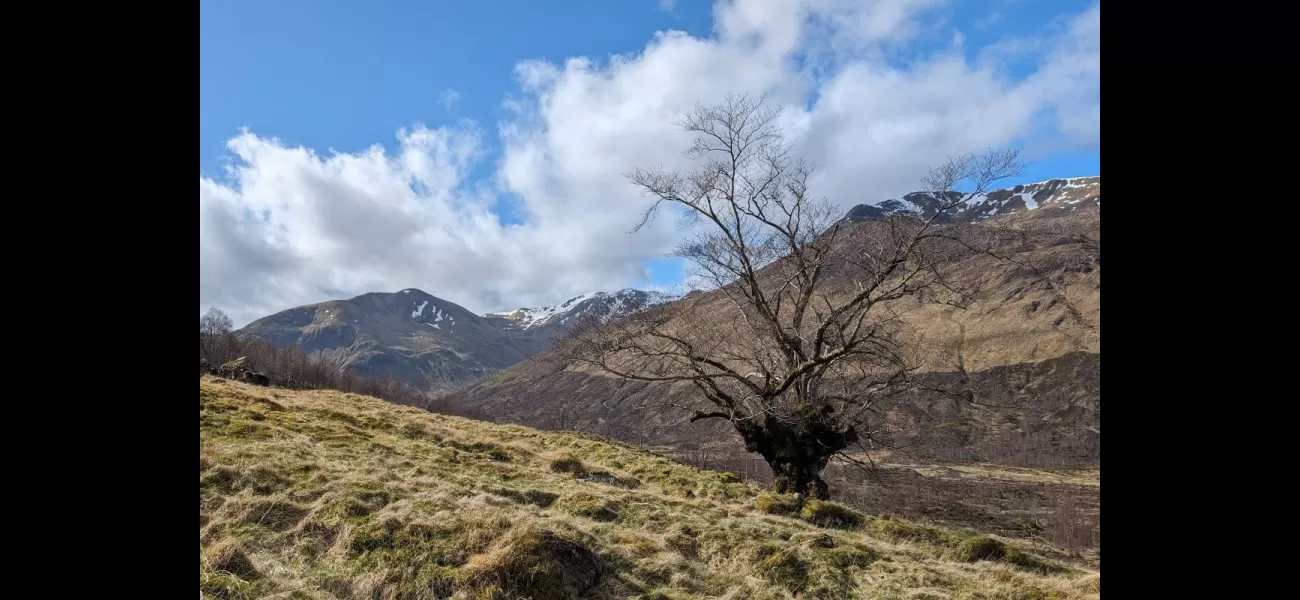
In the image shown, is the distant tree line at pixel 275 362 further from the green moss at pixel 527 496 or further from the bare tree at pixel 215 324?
the green moss at pixel 527 496

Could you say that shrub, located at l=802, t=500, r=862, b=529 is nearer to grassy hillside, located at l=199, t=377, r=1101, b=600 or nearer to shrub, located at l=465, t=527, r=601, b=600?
grassy hillside, located at l=199, t=377, r=1101, b=600

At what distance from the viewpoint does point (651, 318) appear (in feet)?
47.4

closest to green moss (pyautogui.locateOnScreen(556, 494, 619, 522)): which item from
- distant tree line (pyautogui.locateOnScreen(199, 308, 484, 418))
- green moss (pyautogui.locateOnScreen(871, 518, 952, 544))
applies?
green moss (pyautogui.locateOnScreen(871, 518, 952, 544))

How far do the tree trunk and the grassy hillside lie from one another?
1.60 m

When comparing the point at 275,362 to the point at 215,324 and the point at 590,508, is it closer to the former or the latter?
the point at 215,324

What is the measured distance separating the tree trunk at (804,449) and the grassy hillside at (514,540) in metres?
1.60

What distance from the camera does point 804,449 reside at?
14305 millimetres

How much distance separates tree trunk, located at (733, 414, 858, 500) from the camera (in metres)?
14.2

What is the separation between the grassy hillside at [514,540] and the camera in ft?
18.5
